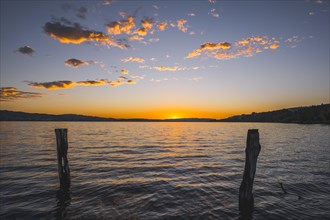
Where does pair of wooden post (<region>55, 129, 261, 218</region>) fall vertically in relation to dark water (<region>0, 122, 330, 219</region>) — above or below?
above

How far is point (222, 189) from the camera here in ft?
43.3

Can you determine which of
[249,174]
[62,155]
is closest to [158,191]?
[249,174]

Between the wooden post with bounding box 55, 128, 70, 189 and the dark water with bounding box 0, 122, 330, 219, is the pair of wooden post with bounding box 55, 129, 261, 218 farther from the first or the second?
the wooden post with bounding box 55, 128, 70, 189

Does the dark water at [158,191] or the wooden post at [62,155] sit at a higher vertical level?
the wooden post at [62,155]

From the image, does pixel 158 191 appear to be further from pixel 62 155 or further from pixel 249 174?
pixel 62 155

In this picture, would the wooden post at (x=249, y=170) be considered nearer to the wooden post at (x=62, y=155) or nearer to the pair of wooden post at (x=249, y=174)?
the pair of wooden post at (x=249, y=174)

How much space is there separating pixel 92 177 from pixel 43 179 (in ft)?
11.5

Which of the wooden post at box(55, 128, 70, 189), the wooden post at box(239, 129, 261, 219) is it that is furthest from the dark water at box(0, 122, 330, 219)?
the wooden post at box(55, 128, 70, 189)

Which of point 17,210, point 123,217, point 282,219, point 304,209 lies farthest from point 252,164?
point 17,210

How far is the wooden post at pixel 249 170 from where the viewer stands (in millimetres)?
9820

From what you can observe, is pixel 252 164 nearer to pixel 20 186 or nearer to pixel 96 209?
pixel 96 209

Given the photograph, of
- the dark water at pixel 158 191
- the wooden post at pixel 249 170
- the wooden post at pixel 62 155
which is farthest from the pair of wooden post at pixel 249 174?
the wooden post at pixel 62 155

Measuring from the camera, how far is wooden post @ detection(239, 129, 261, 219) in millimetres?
9820

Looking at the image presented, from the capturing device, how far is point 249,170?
999 cm
